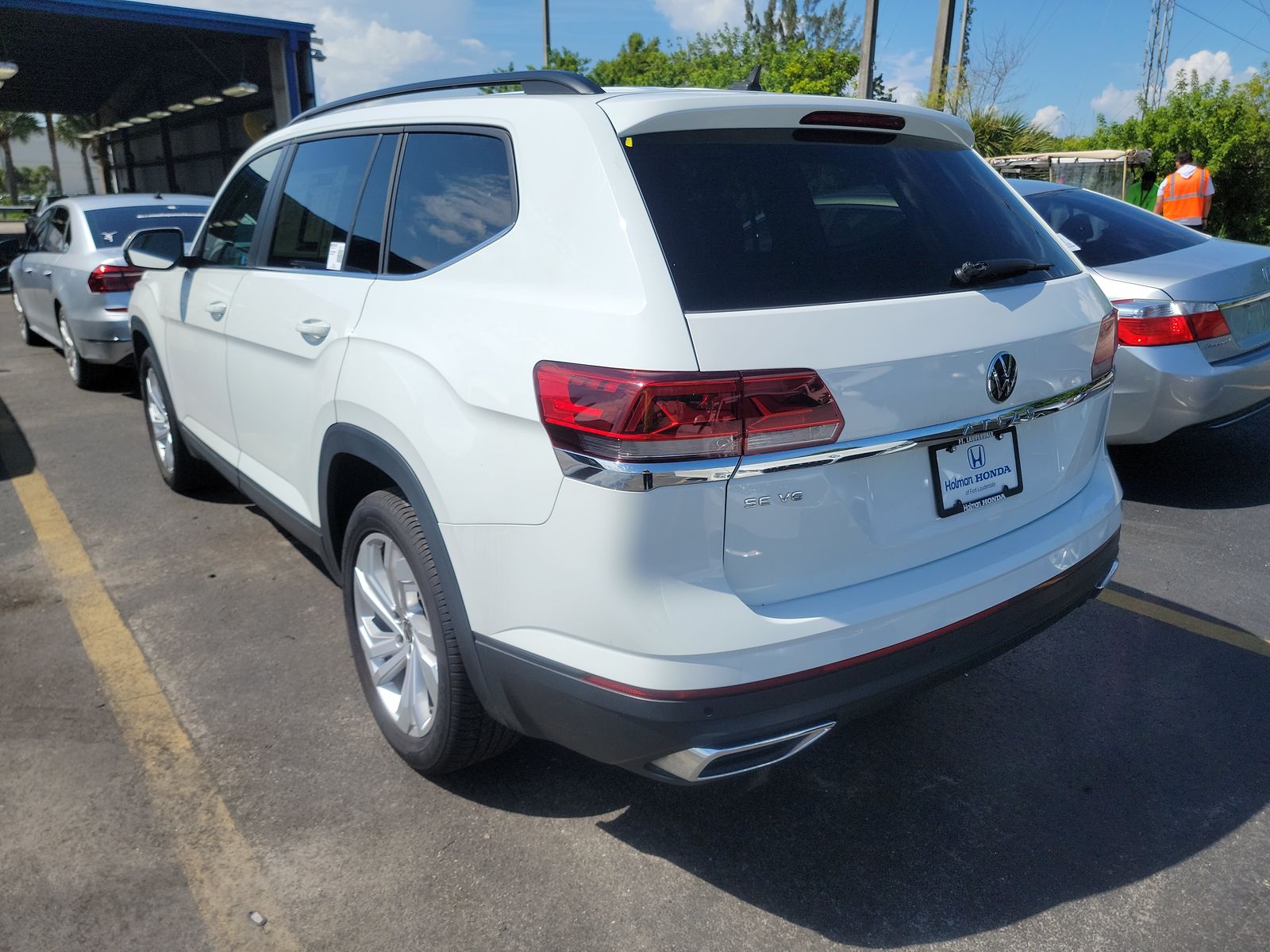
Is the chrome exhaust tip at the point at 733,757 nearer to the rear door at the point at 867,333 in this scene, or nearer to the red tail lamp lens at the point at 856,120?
the rear door at the point at 867,333

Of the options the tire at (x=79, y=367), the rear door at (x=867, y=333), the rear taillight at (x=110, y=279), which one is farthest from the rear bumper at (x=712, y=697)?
the tire at (x=79, y=367)

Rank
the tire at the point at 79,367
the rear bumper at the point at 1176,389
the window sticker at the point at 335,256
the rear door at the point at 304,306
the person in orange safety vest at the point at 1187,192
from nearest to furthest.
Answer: the rear door at the point at 304,306 < the window sticker at the point at 335,256 < the rear bumper at the point at 1176,389 < the tire at the point at 79,367 < the person in orange safety vest at the point at 1187,192

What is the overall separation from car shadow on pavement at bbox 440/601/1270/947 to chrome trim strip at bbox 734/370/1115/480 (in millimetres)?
1099

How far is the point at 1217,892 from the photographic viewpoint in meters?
2.36

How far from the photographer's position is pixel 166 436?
5.25 metres

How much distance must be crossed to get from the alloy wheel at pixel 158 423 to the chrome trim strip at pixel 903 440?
4057 mm

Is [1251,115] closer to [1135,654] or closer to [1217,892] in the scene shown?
[1135,654]

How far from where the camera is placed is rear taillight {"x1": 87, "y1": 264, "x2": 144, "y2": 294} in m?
7.35

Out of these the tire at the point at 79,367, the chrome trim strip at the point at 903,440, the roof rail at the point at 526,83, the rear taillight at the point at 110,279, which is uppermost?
the roof rail at the point at 526,83

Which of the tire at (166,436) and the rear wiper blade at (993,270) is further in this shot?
the tire at (166,436)

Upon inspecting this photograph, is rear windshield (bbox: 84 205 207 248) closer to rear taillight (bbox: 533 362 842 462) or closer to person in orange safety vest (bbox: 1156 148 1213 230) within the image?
rear taillight (bbox: 533 362 842 462)

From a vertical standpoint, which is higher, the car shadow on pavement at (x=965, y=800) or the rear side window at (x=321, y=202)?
the rear side window at (x=321, y=202)

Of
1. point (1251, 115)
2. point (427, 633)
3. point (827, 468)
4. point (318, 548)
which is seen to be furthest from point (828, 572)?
point (1251, 115)

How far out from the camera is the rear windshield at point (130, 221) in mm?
7871
